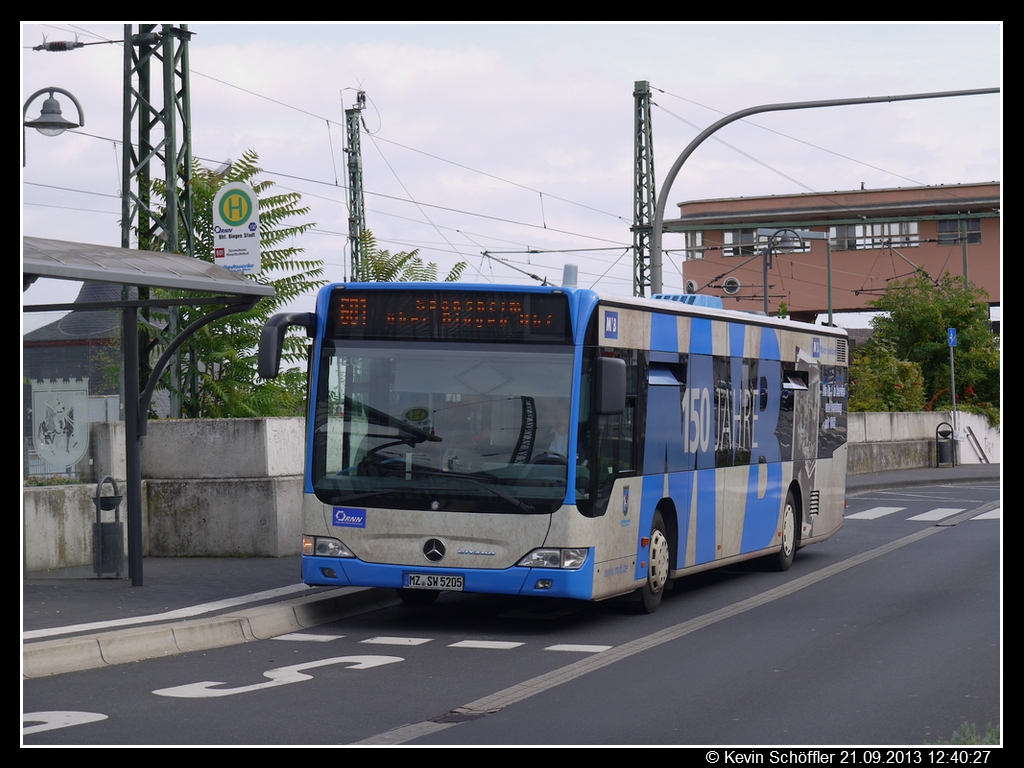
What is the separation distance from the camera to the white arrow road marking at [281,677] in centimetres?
861

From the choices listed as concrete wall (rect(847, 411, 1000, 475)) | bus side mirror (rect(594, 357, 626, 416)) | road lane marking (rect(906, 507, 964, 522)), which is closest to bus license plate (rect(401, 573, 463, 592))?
bus side mirror (rect(594, 357, 626, 416))

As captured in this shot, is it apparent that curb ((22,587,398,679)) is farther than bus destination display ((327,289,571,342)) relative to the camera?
No

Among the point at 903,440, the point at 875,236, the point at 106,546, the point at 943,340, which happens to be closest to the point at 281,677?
the point at 106,546

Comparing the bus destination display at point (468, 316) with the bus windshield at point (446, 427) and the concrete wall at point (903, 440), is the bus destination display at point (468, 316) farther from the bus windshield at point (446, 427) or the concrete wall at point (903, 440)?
the concrete wall at point (903, 440)

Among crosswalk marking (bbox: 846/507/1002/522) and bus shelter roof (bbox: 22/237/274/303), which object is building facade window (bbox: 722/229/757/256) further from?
bus shelter roof (bbox: 22/237/274/303)

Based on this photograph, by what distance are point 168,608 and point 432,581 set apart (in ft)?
7.29

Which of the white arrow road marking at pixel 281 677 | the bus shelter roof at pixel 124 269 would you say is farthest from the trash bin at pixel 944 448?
the white arrow road marking at pixel 281 677

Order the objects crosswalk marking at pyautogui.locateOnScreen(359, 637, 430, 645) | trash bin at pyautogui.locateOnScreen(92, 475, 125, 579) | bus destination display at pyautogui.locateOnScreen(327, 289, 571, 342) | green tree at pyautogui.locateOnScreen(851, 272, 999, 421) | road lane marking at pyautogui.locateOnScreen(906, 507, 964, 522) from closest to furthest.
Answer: crosswalk marking at pyautogui.locateOnScreen(359, 637, 430, 645) → bus destination display at pyautogui.locateOnScreen(327, 289, 571, 342) → trash bin at pyautogui.locateOnScreen(92, 475, 125, 579) → road lane marking at pyautogui.locateOnScreen(906, 507, 964, 522) → green tree at pyautogui.locateOnScreen(851, 272, 999, 421)

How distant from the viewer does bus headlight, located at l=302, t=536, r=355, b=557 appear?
452 inches

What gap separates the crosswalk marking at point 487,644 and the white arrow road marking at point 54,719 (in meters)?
3.38

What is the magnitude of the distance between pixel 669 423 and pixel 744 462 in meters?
2.26

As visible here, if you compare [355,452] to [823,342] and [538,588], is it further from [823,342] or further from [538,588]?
[823,342]

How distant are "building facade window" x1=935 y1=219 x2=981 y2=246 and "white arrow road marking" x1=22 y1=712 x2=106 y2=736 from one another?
209ft

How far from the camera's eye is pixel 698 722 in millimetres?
7648
